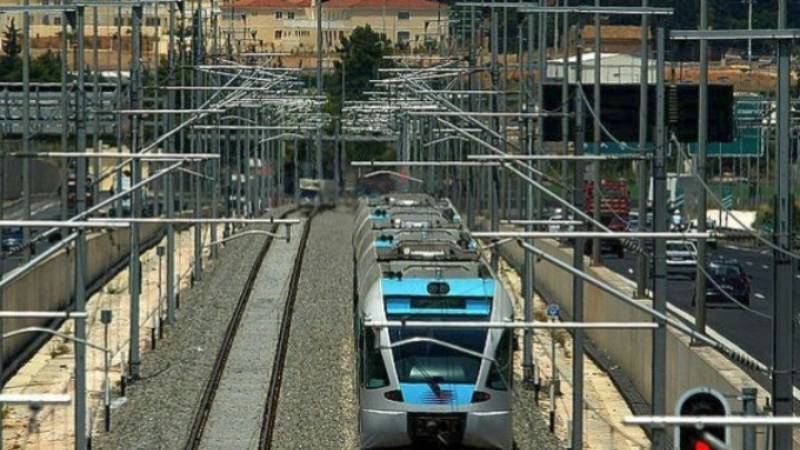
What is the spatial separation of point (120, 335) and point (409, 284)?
53.7 ft

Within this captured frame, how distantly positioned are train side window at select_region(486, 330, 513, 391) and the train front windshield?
0.22 meters

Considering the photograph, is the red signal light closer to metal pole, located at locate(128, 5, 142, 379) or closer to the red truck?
metal pole, located at locate(128, 5, 142, 379)

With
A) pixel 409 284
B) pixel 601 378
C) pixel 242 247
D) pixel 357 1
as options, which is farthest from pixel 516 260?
pixel 357 1

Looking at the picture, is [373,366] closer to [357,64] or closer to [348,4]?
[357,64]

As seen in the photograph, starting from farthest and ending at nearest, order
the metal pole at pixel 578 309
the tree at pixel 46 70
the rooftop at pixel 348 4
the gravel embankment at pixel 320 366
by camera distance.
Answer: the rooftop at pixel 348 4 < the tree at pixel 46 70 < the gravel embankment at pixel 320 366 < the metal pole at pixel 578 309

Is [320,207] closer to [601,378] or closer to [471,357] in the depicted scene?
[601,378]

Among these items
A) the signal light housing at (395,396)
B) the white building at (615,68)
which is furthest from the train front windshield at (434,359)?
the white building at (615,68)

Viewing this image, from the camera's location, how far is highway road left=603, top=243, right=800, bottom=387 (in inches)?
1318

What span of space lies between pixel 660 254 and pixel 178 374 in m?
15.1

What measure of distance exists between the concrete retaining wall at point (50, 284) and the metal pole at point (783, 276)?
52.0 feet

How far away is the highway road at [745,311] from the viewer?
33.5 m

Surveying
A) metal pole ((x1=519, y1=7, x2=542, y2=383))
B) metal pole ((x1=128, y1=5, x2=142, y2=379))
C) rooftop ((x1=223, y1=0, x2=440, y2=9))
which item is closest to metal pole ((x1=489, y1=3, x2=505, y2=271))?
metal pole ((x1=519, y1=7, x2=542, y2=383))

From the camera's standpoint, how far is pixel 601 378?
36219 mm

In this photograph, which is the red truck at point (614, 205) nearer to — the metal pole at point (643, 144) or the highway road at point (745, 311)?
the highway road at point (745, 311)
